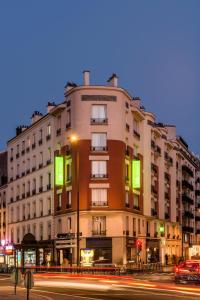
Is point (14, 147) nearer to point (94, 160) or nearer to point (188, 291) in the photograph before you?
point (94, 160)

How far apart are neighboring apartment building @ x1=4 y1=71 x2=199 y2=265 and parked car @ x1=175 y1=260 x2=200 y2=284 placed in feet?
79.4

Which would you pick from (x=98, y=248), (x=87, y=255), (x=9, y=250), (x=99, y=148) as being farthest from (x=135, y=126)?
(x=9, y=250)

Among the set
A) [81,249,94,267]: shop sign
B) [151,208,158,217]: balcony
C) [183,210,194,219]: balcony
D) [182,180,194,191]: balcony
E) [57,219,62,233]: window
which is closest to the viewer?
[81,249,94,267]: shop sign

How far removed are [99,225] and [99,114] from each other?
12587mm

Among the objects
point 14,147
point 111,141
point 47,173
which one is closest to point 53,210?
point 47,173

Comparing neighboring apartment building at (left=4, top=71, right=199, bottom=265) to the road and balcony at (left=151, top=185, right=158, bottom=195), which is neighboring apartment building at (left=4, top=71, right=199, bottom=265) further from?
the road

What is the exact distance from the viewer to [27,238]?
86.9 metres

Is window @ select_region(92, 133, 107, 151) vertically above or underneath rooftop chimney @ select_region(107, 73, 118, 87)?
underneath

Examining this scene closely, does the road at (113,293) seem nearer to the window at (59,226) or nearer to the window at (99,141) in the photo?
the window at (99,141)

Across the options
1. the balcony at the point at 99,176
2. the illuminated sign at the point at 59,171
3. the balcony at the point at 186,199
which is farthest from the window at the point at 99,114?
the balcony at the point at 186,199

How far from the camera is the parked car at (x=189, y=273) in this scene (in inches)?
1601

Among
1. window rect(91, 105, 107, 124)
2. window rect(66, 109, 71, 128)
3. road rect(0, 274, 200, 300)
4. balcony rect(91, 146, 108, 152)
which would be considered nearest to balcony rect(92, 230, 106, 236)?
balcony rect(91, 146, 108, 152)

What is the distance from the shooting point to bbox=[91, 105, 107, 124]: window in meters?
→ 77.0

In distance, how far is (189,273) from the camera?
41000mm
